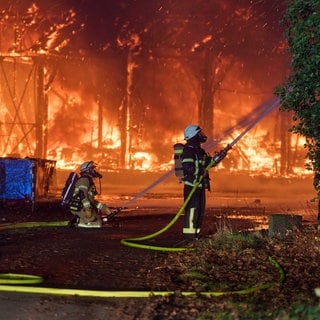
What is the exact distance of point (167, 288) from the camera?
459 cm

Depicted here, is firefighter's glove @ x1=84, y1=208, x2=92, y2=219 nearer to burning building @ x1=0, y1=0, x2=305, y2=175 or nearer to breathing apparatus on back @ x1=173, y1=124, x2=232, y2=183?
breathing apparatus on back @ x1=173, y1=124, x2=232, y2=183

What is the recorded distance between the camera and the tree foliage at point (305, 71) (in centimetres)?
555

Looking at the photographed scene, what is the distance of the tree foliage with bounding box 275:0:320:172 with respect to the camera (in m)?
5.55

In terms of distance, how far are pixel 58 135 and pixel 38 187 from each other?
34.5 ft

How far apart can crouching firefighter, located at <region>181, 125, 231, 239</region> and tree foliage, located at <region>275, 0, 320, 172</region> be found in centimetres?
163

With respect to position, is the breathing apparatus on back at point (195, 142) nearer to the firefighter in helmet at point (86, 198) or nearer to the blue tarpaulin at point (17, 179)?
the firefighter in helmet at point (86, 198)

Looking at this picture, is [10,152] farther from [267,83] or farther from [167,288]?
[167,288]

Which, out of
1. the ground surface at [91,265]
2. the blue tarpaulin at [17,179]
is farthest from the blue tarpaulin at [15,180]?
the ground surface at [91,265]

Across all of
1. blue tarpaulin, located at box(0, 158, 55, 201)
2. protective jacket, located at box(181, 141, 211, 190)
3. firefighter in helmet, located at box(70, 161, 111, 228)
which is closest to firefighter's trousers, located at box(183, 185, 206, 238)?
protective jacket, located at box(181, 141, 211, 190)

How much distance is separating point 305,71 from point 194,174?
8.04ft

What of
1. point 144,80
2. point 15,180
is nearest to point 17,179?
point 15,180

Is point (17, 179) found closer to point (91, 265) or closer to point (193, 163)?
point (193, 163)

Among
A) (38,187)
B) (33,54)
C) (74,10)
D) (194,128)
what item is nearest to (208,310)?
(194,128)

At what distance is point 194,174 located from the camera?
756 centimetres
